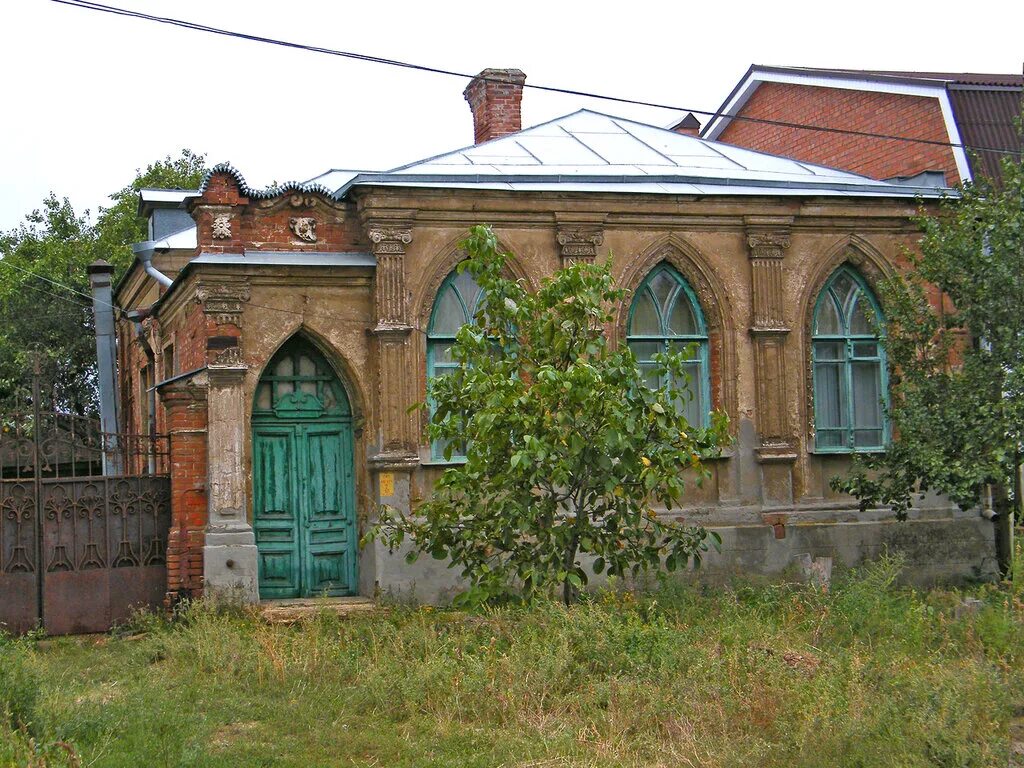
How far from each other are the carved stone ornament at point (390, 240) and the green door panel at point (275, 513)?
93.3 inches

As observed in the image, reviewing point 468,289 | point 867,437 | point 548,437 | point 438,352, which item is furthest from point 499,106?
point 548,437

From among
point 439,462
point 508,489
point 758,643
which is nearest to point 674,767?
point 758,643

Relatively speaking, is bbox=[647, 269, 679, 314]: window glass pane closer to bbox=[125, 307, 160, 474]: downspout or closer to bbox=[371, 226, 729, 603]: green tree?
bbox=[371, 226, 729, 603]: green tree

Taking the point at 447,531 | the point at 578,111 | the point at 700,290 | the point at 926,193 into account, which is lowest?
the point at 447,531

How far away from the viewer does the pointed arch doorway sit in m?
14.3

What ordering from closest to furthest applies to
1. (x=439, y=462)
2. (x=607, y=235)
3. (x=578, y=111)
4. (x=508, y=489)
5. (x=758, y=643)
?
1. (x=758, y=643)
2. (x=508, y=489)
3. (x=439, y=462)
4. (x=607, y=235)
5. (x=578, y=111)

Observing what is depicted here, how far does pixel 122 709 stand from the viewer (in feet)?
28.4

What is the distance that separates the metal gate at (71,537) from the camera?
504 inches

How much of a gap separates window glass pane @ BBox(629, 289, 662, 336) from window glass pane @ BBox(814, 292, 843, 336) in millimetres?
2173

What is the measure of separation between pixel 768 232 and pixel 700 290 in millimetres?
1113

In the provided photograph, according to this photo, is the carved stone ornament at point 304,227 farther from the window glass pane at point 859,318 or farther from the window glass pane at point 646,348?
the window glass pane at point 859,318

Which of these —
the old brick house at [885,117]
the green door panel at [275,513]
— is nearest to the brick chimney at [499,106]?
the old brick house at [885,117]

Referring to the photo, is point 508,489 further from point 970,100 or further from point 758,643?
point 970,100

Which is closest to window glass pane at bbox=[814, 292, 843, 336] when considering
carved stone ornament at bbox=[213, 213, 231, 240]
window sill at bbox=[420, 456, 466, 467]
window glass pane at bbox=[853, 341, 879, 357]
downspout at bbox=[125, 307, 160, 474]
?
window glass pane at bbox=[853, 341, 879, 357]
